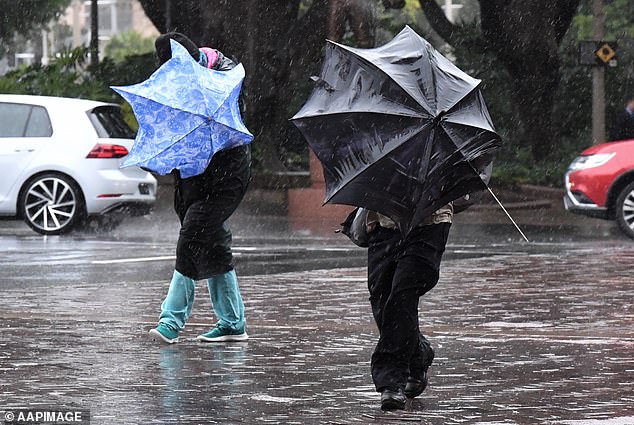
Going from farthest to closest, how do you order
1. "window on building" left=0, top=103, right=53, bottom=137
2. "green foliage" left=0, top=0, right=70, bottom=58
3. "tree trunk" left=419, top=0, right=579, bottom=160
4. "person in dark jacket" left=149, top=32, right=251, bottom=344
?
"green foliage" left=0, top=0, right=70, bottom=58 → "tree trunk" left=419, top=0, right=579, bottom=160 → "window on building" left=0, top=103, right=53, bottom=137 → "person in dark jacket" left=149, top=32, right=251, bottom=344

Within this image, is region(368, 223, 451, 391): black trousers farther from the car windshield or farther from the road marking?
the car windshield

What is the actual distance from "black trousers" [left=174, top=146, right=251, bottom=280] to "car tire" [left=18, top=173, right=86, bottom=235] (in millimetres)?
9644

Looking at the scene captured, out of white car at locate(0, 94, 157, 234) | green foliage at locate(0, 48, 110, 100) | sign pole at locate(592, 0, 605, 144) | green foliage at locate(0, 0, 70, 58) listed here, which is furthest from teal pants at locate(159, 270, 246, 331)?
green foliage at locate(0, 0, 70, 58)

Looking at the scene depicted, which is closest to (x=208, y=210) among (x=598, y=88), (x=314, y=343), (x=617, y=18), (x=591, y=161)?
(x=314, y=343)

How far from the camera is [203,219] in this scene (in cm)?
897

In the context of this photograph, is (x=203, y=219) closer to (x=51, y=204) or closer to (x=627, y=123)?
(x=51, y=204)

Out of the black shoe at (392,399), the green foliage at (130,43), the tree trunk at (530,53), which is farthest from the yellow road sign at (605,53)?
the green foliage at (130,43)

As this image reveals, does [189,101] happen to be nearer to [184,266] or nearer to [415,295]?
[184,266]

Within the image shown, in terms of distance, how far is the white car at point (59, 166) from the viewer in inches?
727

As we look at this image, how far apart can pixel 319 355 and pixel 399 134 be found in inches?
84.5

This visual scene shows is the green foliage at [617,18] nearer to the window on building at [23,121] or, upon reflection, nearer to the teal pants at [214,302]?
the window on building at [23,121]

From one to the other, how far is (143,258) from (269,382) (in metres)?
7.61

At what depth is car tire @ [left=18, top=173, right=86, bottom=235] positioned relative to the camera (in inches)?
725

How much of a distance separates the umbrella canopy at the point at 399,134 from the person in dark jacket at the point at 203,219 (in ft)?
6.61
